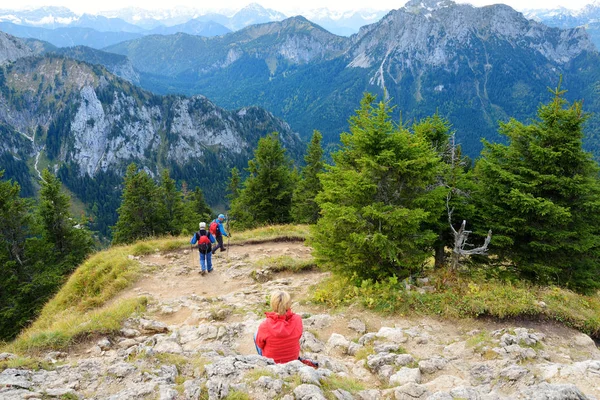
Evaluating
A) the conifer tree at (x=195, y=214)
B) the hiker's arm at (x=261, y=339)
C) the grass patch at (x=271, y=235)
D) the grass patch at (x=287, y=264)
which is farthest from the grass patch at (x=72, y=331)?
the conifer tree at (x=195, y=214)

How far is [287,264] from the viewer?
15.7 m

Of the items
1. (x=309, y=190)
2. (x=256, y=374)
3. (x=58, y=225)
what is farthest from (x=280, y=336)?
(x=309, y=190)

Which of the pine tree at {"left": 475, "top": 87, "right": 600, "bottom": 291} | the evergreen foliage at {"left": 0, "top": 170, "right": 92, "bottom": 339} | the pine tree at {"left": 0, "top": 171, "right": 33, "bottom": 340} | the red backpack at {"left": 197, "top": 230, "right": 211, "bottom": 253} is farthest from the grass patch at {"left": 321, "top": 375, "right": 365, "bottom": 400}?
the pine tree at {"left": 0, "top": 171, "right": 33, "bottom": 340}

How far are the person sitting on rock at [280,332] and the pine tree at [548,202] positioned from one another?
10113mm

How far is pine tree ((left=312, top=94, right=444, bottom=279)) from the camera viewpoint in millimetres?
10625

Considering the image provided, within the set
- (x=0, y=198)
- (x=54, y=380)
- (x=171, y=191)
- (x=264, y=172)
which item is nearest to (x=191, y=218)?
(x=171, y=191)

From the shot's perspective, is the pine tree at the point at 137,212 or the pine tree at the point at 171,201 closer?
the pine tree at the point at 137,212

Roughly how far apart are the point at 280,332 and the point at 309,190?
104ft

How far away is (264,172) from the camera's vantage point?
34625 mm

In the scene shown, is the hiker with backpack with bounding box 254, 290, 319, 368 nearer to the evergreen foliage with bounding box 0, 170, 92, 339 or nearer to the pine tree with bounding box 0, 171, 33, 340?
the evergreen foliage with bounding box 0, 170, 92, 339

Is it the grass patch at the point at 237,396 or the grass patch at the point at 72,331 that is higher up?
the grass patch at the point at 237,396

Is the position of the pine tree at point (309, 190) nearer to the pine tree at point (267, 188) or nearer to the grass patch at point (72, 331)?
the pine tree at point (267, 188)

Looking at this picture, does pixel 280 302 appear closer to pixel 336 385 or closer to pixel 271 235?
pixel 336 385

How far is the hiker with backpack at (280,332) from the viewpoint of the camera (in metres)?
6.09
